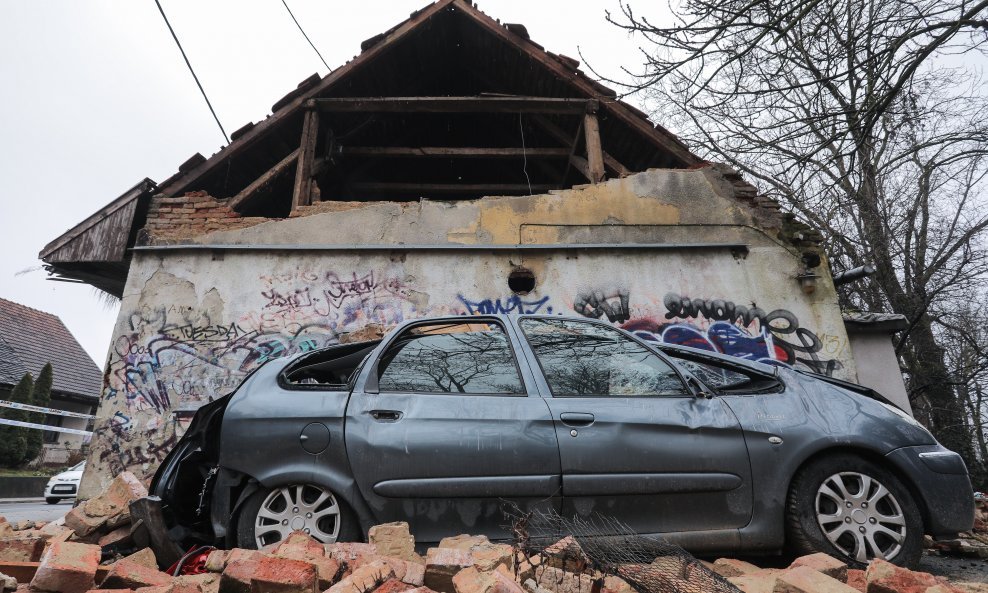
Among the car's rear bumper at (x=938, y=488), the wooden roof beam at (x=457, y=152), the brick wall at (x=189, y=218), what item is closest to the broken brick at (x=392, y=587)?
the car's rear bumper at (x=938, y=488)

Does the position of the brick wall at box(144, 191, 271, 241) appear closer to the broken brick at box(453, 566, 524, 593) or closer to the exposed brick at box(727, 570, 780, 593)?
the broken brick at box(453, 566, 524, 593)

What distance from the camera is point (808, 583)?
1992 mm

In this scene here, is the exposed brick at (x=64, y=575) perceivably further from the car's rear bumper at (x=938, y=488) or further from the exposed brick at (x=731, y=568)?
the car's rear bumper at (x=938, y=488)

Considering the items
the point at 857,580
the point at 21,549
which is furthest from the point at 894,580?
the point at 21,549

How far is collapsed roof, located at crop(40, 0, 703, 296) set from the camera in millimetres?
6879

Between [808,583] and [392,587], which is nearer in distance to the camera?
[392,587]

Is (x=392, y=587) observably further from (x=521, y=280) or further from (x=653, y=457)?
(x=521, y=280)

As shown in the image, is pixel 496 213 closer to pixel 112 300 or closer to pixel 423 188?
pixel 423 188

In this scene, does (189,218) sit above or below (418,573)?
above

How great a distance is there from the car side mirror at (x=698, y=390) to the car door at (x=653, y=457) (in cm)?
2

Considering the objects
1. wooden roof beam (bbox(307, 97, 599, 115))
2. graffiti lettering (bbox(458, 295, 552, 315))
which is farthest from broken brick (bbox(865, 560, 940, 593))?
wooden roof beam (bbox(307, 97, 599, 115))

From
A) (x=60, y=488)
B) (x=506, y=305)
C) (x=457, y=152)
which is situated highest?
(x=457, y=152)

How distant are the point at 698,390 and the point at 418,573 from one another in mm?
1823

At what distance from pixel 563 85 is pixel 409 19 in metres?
2.34
